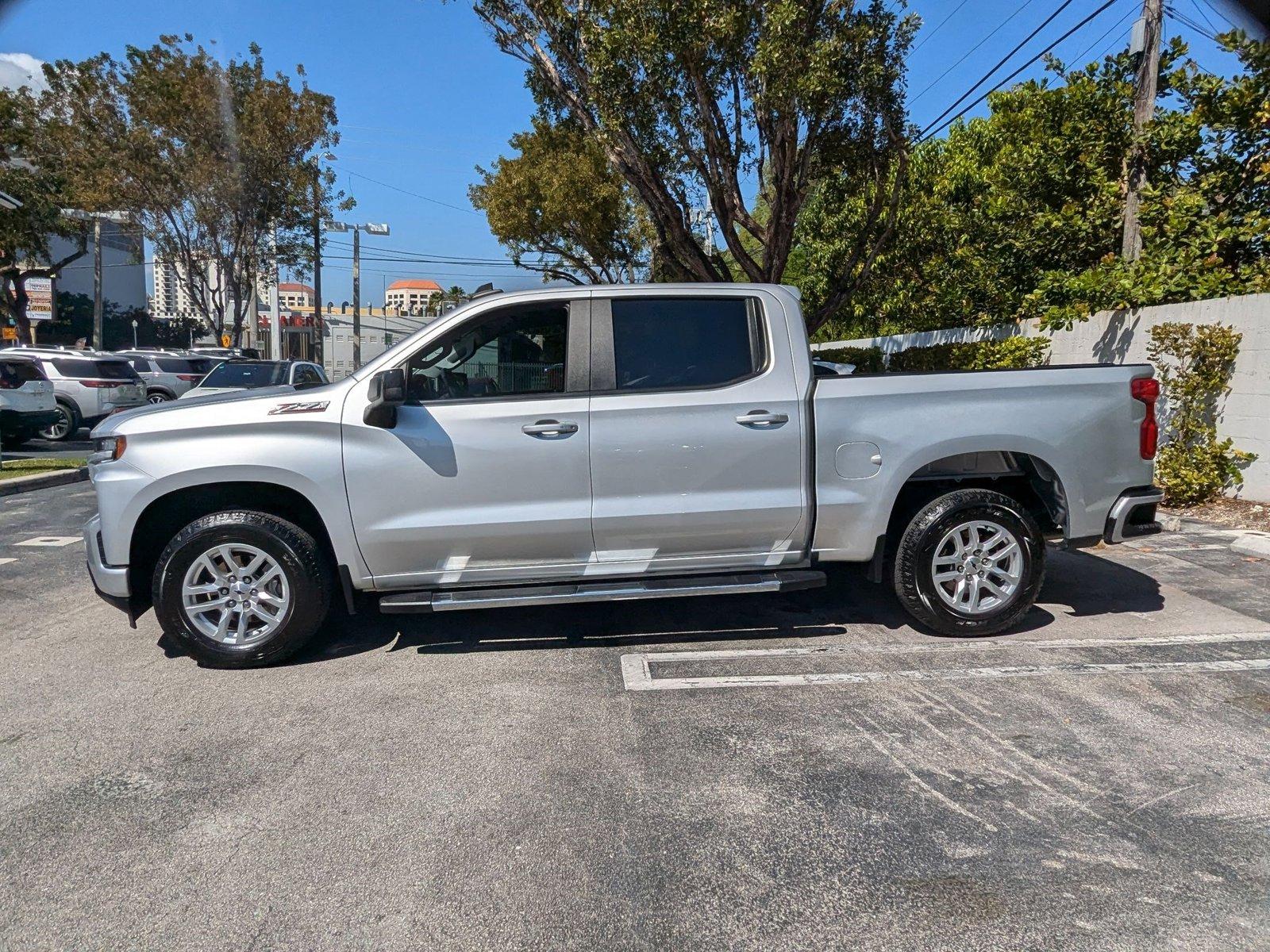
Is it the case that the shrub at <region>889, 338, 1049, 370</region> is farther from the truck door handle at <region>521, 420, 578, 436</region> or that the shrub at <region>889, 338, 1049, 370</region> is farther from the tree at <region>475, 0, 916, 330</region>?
the truck door handle at <region>521, 420, 578, 436</region>

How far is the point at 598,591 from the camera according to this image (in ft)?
16.3

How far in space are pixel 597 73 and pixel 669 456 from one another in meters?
8.43

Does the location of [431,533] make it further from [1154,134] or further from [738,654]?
[1154,134]

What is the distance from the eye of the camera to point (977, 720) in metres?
4.19

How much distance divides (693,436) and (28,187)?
108 feet

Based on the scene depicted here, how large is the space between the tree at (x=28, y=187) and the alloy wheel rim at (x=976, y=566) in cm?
3004

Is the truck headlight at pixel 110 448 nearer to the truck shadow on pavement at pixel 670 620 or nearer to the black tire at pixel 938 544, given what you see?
the truck shadow on pavement at pixel 670 620

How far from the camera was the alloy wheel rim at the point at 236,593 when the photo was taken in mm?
4867

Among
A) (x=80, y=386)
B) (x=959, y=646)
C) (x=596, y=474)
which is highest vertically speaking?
(x=80, y=386)

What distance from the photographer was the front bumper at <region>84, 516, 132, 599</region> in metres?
4.88

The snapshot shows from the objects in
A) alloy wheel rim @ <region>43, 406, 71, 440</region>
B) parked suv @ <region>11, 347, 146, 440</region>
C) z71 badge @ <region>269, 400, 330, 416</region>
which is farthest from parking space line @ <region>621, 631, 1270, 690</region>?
alloy wheel rim @ <region>43, 406, 71, 440</region>

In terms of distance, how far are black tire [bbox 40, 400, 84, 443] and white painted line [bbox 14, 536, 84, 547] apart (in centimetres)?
1002

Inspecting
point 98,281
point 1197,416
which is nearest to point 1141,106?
point 1197,416

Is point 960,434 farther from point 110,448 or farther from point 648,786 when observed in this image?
point 110,448
